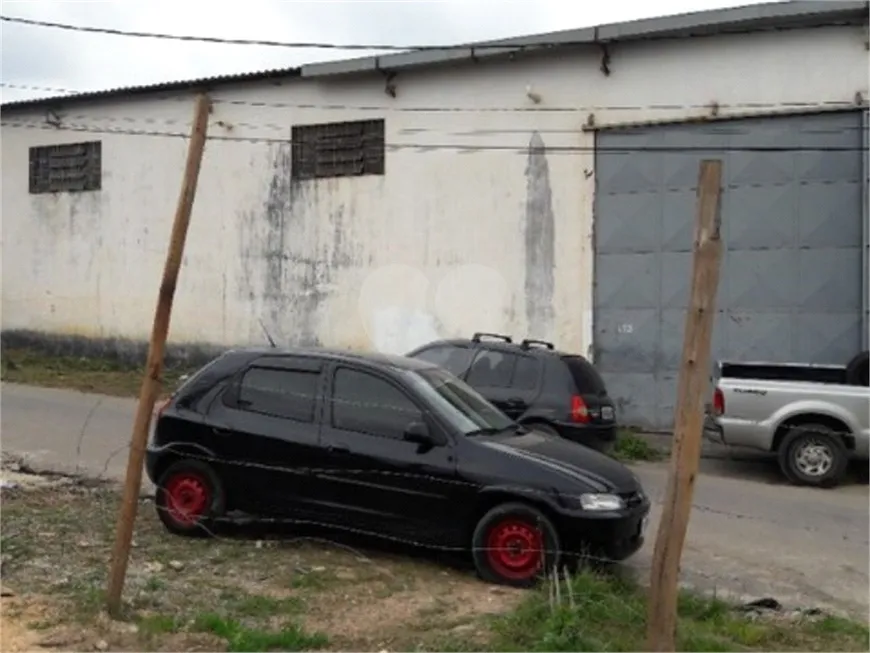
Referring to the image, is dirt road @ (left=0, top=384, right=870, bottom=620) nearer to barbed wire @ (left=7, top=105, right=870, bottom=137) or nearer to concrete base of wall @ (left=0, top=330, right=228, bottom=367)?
concrete base of wall @ (left=0, top=330, right=228, bottom=367)

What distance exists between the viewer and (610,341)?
17.0 meters

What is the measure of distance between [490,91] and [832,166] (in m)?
5.73

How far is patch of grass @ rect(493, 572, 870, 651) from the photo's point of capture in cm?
581

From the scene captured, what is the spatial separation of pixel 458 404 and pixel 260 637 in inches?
114

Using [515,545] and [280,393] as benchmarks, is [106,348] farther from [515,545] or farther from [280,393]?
[515,545]

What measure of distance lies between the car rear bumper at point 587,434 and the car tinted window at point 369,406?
4.28 metres

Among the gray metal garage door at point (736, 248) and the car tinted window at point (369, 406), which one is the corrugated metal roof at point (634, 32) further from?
the car tinted window at point (369, 406)

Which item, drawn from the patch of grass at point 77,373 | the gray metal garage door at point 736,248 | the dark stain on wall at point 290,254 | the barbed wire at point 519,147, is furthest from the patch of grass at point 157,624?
the patch of grass at point 77,373

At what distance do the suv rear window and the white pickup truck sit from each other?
1744 mm

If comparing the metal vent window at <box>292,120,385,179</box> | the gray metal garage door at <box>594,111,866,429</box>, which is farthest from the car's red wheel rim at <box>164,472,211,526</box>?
the metal vent window at <box>292,120,385,179</box>

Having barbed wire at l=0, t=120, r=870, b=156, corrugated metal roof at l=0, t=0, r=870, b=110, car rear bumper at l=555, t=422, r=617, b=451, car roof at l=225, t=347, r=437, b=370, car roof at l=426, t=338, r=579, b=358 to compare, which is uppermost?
corrugated metal roof at l=0, t=0, r=870, b=110

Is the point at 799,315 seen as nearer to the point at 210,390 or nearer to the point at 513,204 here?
the point at 513,204

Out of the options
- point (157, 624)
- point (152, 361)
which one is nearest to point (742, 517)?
point (157, 624)

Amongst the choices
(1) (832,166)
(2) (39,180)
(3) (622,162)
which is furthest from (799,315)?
(2) (39,180)
